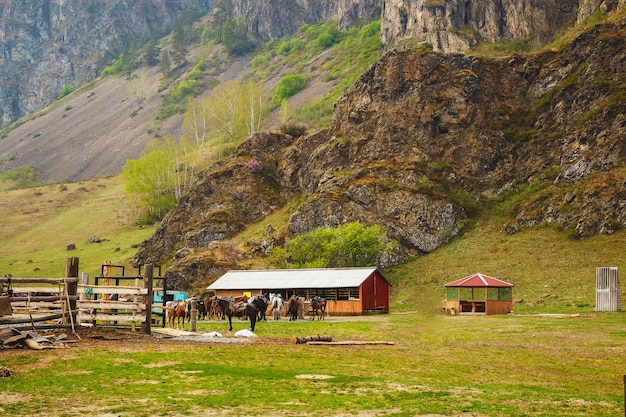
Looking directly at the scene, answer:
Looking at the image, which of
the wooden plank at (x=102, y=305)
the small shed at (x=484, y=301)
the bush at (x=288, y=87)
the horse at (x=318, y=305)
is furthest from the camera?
the bush at (x=288, y=87)

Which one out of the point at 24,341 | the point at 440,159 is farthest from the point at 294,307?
the point at 440,159

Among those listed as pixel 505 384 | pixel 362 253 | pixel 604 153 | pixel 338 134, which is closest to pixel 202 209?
pixel 338 134

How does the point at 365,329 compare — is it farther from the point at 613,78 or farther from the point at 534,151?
the point at 613,78

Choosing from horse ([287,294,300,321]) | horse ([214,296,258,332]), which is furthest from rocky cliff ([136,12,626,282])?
horse ([214,296,258,332])

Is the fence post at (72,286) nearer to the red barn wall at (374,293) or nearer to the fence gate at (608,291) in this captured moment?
the red barn wall at (374,293)

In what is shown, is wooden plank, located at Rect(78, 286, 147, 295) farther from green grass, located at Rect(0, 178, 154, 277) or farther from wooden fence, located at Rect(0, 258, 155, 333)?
green grass, located at Rect(0, 178, 154, 277)

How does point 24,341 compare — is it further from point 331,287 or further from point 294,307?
point 331,287

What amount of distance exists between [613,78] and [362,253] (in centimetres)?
4491

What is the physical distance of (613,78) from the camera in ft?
320

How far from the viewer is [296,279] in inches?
2611

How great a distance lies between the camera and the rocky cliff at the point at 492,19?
402 ft

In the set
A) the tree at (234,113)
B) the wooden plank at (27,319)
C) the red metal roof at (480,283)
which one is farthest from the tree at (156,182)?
the wooden plank at (27,319)

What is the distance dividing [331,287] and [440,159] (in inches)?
1774

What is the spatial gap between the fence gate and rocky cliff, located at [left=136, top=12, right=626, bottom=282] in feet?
83.0
